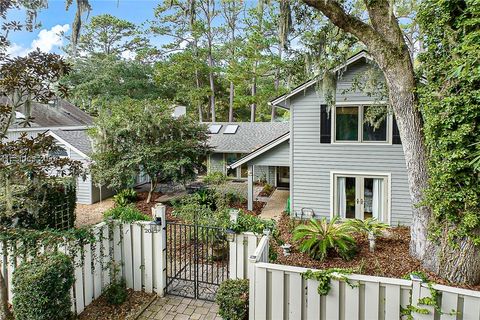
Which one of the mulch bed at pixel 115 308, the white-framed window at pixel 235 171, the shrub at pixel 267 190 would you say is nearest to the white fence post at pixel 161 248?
the mulch bed at pixel 115 308

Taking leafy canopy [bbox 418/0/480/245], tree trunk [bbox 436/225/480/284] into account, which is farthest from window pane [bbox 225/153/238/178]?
tree trunk [bbox 436/225/480/284]

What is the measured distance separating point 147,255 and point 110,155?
768cm

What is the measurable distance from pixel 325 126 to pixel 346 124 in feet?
2.14

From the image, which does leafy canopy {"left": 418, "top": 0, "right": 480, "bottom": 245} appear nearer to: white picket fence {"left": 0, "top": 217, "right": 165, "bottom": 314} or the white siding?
the white siding

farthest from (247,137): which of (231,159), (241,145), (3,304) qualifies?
(3,304)

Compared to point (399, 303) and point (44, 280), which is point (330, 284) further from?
point (44, 280)

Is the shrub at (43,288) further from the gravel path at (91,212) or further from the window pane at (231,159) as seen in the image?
the window pane at (231,159)

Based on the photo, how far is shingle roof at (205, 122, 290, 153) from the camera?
17.5 metres

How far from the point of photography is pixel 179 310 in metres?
4.68

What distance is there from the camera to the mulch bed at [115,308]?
4.46 metres

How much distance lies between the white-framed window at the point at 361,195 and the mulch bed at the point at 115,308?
686 cm

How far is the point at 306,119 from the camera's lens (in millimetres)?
9914

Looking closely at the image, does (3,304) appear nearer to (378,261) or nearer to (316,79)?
(378,261)

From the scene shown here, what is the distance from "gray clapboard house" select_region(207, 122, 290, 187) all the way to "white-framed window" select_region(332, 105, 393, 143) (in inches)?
274
